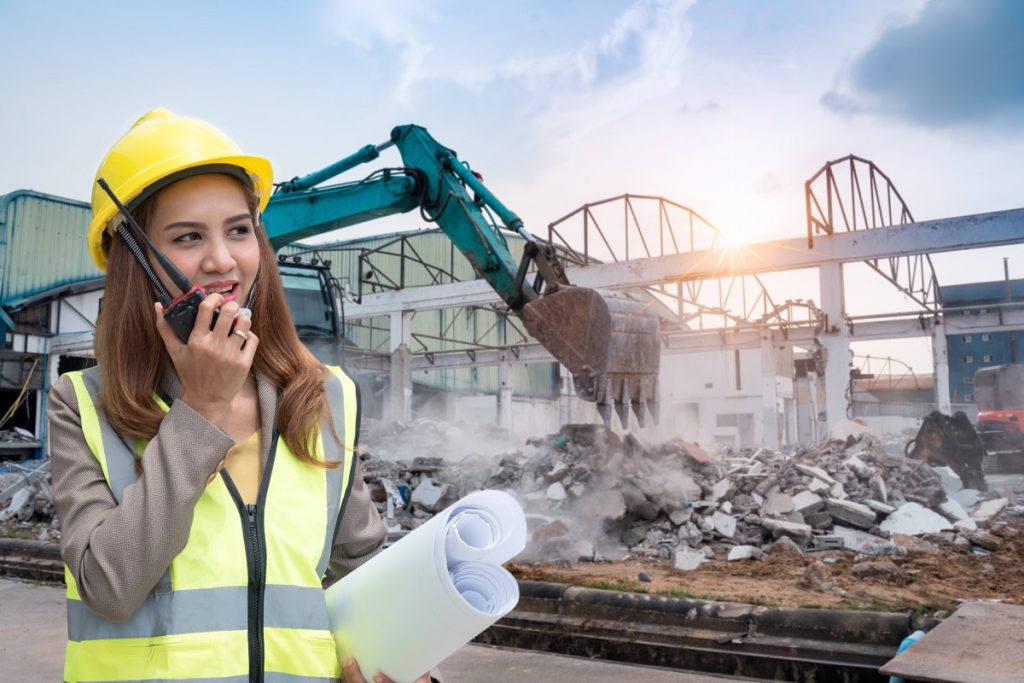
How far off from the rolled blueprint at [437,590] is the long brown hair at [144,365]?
25 centimetres

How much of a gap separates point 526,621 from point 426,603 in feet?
15.8

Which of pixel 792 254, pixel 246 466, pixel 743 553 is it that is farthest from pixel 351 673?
pixel 792 254

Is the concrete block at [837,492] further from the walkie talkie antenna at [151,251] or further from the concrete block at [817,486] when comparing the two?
the walkie talkie antenna at [151,251]

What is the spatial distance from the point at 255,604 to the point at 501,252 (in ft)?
25.0

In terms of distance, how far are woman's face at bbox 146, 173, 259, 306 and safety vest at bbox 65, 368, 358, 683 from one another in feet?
0.73

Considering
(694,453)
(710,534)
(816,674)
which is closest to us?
(816,674)

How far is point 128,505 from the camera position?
3.84 ft

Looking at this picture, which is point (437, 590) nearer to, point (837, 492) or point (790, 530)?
point (790, 530)

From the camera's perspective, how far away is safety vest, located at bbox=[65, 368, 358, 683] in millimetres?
1195

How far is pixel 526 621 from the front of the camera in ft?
18.8

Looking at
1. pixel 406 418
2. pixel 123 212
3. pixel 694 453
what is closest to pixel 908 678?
pixel 123 212

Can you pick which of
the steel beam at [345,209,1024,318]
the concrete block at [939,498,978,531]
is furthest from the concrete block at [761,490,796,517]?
the steel beam at [345,209,1024,318]

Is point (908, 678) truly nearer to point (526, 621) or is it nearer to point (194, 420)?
point (194, 420)

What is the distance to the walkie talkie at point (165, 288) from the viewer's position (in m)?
1.21
